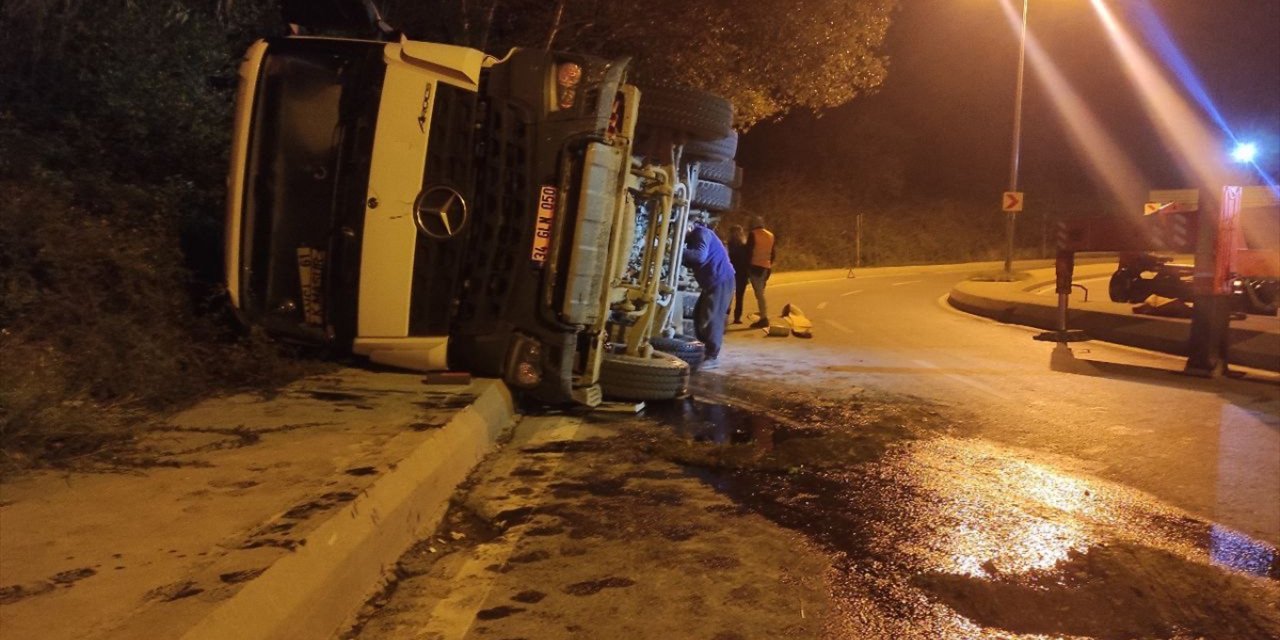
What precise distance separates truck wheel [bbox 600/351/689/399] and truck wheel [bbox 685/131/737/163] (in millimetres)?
1921

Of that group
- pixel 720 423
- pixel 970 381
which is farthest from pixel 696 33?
pixel 720 423

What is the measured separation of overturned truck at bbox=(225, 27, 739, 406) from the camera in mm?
5996

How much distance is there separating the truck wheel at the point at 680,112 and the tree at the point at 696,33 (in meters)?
4.56

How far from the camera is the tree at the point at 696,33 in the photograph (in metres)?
12.5

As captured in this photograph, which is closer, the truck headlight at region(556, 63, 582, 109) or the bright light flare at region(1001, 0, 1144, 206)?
the truck headlight at region(556, 63, 582, 109)

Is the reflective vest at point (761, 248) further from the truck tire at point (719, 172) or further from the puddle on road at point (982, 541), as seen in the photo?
the puddle on road at point (982, 541)

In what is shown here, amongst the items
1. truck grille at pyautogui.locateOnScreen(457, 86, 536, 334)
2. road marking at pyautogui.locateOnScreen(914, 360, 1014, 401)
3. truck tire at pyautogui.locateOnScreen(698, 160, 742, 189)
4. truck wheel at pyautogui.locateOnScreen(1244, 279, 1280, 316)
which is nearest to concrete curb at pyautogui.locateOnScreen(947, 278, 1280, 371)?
truck wheel at pyautogui.locateOnScreen(1244, 279, 1280, 316)

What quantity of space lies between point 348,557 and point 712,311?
6.94 m

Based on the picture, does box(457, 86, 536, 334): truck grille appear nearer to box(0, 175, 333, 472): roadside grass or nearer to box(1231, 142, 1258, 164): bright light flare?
box(0, 175, 333, 472): roadside grass

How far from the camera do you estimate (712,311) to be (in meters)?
10.5

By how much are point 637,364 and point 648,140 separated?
5.89 ft

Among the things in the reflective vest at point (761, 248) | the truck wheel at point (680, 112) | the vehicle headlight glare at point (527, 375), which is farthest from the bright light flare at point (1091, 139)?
the vehicle headlight glare at point (527, 375)

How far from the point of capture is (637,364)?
25.2 feet

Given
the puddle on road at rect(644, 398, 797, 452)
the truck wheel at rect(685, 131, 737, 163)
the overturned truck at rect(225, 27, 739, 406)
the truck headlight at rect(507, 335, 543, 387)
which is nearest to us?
the overturned truck at rect(225, 27, 739, 406)
